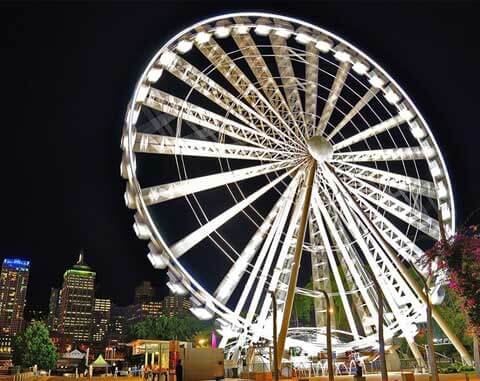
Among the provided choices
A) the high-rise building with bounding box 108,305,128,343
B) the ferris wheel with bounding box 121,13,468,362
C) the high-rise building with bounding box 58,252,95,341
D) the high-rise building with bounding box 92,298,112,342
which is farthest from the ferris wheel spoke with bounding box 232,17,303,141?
the high-rise building with bounding box 108,305,128,343

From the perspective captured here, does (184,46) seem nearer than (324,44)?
Yes

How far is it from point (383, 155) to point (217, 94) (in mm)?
8354

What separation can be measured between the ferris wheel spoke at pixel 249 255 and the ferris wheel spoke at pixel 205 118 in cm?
231

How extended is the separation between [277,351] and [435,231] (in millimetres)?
11255

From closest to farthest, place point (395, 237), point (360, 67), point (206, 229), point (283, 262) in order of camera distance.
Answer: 1. point (206, 229)
2. point (283, 262)
3. point (360, 67)
4. point (395, 237)

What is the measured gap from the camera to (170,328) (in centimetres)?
5519

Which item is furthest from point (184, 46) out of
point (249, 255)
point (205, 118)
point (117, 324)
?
point (117, 324)

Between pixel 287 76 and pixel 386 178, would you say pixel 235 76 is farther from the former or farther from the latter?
pixel 386 178

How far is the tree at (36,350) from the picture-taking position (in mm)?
50812

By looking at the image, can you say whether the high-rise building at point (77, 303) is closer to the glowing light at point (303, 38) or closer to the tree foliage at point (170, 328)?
the tree foliage at point (170, 328)

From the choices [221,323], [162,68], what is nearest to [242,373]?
[221,323]

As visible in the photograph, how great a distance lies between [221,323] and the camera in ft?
67.1

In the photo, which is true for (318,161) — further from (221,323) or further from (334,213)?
(221,323)

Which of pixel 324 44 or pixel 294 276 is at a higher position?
pixel 324 44
